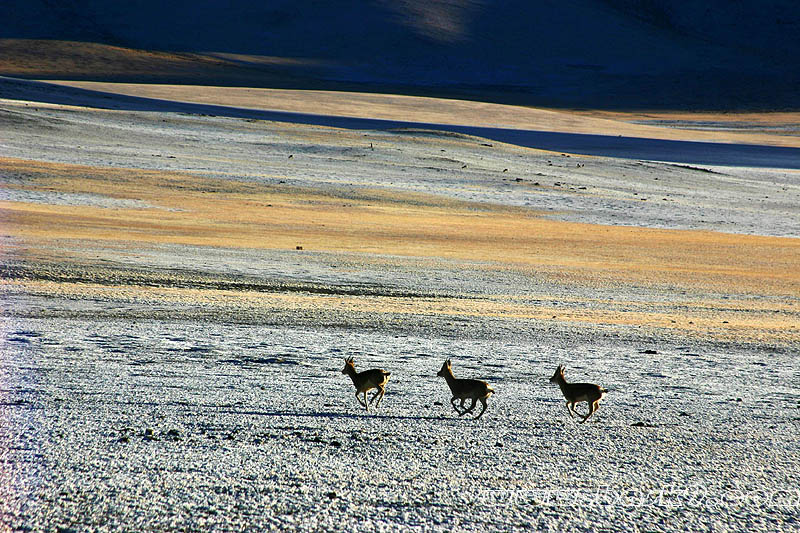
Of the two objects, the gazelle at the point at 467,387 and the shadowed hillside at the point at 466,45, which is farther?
the shadowed hillside at the point at 466,45

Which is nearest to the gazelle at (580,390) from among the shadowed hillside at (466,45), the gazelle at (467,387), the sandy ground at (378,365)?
the sandy ground at (378,365)

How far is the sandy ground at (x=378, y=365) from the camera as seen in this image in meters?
4.69

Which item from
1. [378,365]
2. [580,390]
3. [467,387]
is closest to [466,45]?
[378,365]

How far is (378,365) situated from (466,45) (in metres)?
141

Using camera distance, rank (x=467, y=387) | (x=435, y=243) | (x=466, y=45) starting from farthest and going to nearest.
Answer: (x=466, y=45)
(x=435, y=243)
(x=467, y=387)

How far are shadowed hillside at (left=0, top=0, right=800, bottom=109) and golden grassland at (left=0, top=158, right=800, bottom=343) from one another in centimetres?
8363

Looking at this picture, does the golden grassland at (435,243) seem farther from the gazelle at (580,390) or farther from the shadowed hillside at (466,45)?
the shadowed hillside at (466,45)

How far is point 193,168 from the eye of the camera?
32406mm

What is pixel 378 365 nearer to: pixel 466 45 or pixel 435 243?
pixel 435 243

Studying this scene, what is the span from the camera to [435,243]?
20.1m

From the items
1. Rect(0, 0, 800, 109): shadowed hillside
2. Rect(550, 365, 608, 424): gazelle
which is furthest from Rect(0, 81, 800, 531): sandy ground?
Rect(0, 0, 800, 109): shadowed hillside

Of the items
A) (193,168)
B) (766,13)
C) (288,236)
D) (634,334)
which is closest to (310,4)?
(766,13)

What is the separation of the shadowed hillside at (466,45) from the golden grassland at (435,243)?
83631mm

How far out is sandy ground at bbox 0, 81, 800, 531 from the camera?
469cm
